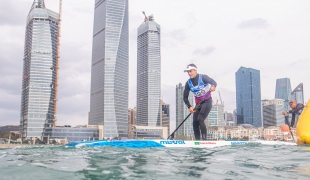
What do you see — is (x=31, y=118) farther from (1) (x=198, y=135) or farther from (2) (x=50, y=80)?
(1) (x=198, y=135)

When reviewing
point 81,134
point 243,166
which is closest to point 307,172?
point 243,166

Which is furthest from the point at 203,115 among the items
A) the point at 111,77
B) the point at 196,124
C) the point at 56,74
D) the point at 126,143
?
the point at 111,77

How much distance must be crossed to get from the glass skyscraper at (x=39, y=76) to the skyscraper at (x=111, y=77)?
32386mm

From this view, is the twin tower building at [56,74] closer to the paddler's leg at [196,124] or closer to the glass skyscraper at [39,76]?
the glass skyscraper at [39,76]

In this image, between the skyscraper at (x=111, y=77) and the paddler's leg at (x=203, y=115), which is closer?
the paddler's leg at (x=203, y=115)

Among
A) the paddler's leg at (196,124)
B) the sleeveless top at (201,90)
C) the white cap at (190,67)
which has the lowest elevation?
the paddler's leg at (196,124)

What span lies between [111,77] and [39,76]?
43920 mm

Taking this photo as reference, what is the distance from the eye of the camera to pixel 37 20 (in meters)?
166

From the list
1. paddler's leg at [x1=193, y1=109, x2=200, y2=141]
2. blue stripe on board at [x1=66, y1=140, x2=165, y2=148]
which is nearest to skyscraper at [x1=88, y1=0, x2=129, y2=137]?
paddler's leg at [x1=193, y1=109, x2=200, y2=141]

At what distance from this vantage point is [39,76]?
16062 cm

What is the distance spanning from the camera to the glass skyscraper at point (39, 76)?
157 metres

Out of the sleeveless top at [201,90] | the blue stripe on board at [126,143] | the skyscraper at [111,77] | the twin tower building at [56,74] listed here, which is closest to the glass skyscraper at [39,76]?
the twin tower building at [56,74]

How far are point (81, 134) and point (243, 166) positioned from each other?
152 metres

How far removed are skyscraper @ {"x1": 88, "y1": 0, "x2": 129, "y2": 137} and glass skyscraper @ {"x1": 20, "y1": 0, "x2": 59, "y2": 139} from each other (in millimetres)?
32386
